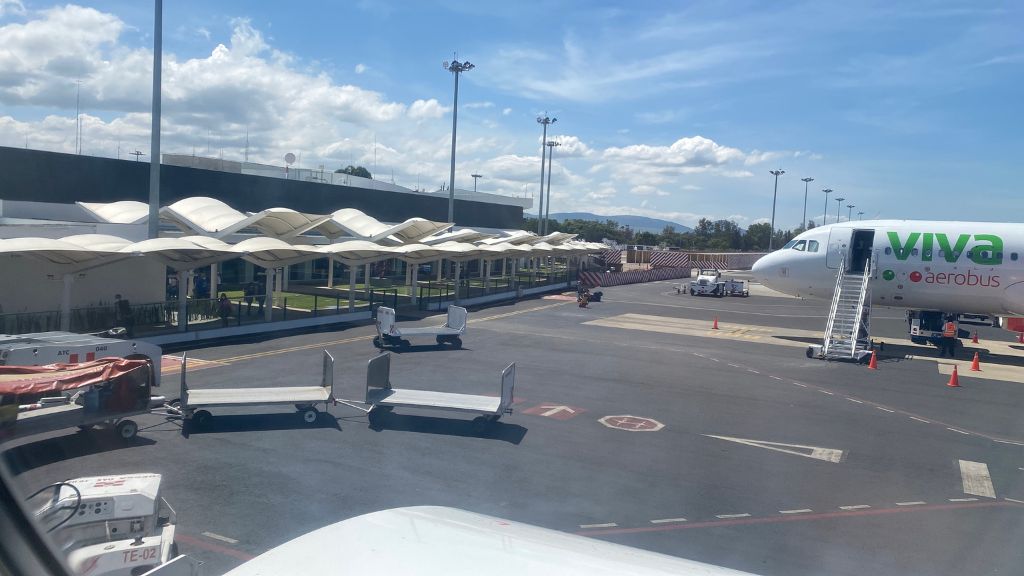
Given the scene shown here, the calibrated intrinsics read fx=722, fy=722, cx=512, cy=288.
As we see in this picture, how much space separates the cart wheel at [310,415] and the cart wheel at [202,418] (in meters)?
1.74

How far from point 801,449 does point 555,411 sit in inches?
199

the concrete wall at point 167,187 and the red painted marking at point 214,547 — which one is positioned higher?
the concrete wall at point 167,187

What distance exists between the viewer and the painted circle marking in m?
14.8

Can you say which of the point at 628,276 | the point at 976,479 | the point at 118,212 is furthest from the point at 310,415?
the point at 628,276

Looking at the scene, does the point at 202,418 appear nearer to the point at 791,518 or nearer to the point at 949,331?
the point at 791,518

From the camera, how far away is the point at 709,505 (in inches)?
406

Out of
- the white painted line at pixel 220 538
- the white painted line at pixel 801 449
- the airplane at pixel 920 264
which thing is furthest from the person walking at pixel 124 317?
the airplane at pixel 920 264

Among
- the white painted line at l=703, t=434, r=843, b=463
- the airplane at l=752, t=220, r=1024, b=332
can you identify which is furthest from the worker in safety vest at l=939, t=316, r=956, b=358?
the white painted line at l=703, t=434, r=843, b=463

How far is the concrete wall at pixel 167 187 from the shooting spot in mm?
36250

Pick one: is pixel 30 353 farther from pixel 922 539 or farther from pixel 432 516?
pixel 922 539

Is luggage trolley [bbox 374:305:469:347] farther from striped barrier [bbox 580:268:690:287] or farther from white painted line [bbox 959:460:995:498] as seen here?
striped barrier [bbox 580:268:690:287]

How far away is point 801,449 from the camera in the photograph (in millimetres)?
13578

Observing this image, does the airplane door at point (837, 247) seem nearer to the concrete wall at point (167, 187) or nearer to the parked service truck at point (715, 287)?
the parked service truck at point (715, 287)

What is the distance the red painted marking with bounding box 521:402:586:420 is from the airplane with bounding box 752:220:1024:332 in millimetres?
17778
